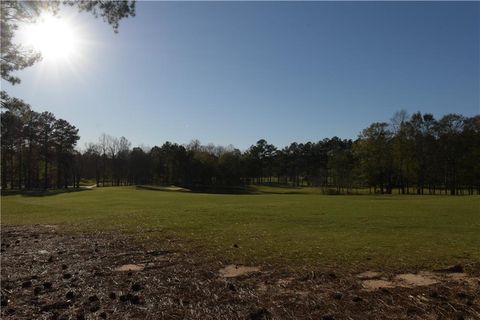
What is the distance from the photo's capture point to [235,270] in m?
9.74

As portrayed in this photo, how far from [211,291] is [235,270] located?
6.25ft

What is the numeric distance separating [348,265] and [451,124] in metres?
88.4

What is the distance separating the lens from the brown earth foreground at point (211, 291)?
21.8ft

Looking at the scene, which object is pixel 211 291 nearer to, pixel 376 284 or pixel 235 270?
pixel 235 270

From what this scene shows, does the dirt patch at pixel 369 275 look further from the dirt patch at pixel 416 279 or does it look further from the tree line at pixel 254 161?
the tree line at pixel 254 161

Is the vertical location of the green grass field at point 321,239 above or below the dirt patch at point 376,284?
below

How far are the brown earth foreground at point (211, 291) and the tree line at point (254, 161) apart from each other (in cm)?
6110

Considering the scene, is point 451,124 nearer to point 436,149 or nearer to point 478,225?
point 436,149

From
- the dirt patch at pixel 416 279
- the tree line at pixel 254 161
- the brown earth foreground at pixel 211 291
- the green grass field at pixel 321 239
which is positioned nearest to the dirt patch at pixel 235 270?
the brown earth foreground at pixel 211 291

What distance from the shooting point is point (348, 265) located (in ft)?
32.8

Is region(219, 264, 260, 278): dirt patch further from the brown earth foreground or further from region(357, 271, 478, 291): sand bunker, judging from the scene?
region(357, 271, 478, 291): sand bunker

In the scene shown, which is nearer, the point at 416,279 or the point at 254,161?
the point at 416,279

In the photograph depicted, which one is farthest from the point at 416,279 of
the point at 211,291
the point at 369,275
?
the point at 211,291

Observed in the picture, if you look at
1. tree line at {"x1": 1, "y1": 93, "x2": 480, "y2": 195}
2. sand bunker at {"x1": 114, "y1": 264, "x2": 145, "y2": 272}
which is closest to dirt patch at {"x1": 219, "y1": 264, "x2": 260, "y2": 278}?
sand bunker at {"x1": 114, "y1": 264, "x2": 145, "y2": 272}
